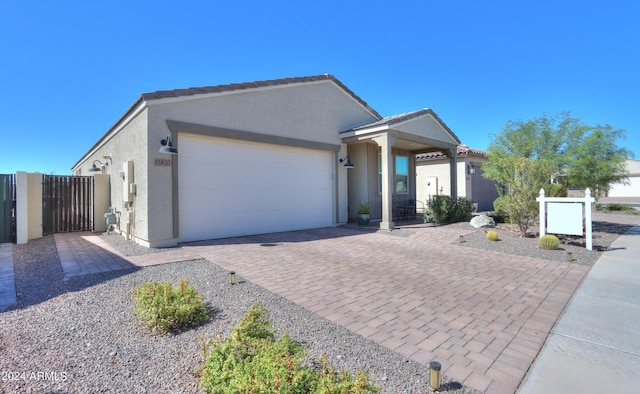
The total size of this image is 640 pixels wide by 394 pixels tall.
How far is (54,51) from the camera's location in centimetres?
1174

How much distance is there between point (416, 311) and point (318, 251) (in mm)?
3976

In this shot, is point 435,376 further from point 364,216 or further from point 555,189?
point 555,189

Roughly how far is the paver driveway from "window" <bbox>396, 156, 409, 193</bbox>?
722 centimetres

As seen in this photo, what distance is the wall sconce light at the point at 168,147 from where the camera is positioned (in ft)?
24.7

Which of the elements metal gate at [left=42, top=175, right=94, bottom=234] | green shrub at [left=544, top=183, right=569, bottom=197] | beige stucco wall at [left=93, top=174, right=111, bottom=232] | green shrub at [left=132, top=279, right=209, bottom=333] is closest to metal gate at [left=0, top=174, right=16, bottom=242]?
metal gate at [left=42, top=175, right=94, bottom=234]

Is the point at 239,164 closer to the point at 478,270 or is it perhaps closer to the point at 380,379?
the point at 478,270

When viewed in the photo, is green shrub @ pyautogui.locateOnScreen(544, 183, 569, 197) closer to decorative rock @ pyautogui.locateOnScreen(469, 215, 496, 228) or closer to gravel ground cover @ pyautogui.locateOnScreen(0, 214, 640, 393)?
decorative rock @ pyautogui.locateOnScreen(469, 215, 496, 228)

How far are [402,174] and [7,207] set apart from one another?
16.0 metres

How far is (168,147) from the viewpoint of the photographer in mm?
7613

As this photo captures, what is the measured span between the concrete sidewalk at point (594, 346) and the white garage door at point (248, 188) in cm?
831

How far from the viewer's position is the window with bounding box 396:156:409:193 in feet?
51.0

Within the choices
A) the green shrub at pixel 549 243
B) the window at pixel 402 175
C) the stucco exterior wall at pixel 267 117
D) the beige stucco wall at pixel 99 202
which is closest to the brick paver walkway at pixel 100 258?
the stucco exterior wall at pixel 267 117

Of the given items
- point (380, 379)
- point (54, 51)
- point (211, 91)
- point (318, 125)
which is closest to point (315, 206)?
point (318, 125)

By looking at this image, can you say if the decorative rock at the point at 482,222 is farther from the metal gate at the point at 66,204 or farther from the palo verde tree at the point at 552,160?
the metal gate at the point at 66,204
